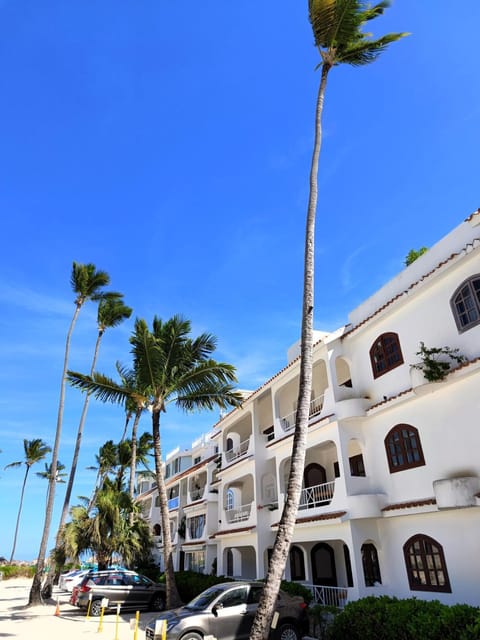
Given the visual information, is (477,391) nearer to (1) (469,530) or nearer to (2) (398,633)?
(1) (469,530)

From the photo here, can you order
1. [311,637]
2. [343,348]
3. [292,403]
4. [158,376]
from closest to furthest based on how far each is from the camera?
1. [311,637]
2. [343,348]
3. [158,376]
4. [292,403]

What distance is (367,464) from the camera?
14.8m

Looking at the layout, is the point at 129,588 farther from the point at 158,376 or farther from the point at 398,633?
the point at 398,633

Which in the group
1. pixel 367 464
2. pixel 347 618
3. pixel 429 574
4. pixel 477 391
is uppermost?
pixel 477 391

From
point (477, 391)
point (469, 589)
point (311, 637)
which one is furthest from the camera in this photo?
point (311, 637)

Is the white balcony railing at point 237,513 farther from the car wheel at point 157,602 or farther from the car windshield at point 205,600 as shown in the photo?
the car windshield at point 205,600

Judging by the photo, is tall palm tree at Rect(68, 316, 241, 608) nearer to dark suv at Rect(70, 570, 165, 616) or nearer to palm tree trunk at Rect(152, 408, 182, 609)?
palm tree trunk at Rect(152, 408, 182, 609)

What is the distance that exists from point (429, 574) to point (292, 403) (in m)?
10.3

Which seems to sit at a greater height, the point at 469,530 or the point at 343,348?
the point at 343,348

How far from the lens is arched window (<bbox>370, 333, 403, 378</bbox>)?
14453 mm

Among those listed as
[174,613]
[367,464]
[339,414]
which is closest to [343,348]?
[339,414]

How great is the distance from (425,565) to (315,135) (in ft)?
42.5

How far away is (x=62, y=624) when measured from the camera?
1664 cm

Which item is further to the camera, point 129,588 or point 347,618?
point 129,588
